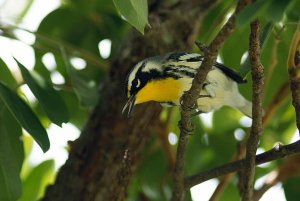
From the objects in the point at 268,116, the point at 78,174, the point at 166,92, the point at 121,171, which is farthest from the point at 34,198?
the point at 268,116

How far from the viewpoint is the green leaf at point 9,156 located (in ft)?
8.00

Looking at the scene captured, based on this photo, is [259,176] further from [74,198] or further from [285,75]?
[74,198]

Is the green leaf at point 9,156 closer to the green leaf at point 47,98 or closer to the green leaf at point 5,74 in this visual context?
the green leaf at point 47,98

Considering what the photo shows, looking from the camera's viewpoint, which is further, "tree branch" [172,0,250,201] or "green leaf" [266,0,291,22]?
"tree branch" [172,0,250,201]

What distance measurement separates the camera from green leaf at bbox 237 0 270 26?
151cm

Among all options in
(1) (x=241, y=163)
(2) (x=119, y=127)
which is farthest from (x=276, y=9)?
(2) (x=119, y=127)

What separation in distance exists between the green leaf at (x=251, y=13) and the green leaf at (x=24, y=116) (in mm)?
1010

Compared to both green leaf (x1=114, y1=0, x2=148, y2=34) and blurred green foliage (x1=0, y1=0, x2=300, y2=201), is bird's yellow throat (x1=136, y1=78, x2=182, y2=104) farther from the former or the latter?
green leaf (x1=114, y1=0, x2=148, y2=34)

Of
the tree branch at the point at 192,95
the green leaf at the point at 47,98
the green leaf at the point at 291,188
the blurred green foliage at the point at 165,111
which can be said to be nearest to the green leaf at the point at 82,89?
the blurred green foliage at the point at 165,111

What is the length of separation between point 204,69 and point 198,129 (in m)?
1.52

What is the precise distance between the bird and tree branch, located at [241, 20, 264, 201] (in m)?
0.65

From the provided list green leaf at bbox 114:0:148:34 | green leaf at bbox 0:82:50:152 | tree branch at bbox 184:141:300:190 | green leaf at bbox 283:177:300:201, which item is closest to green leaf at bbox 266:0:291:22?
green leaf at bbox 114:0:148:34

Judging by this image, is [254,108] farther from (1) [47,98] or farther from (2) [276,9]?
(1) [47,98]

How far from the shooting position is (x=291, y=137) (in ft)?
11.9
